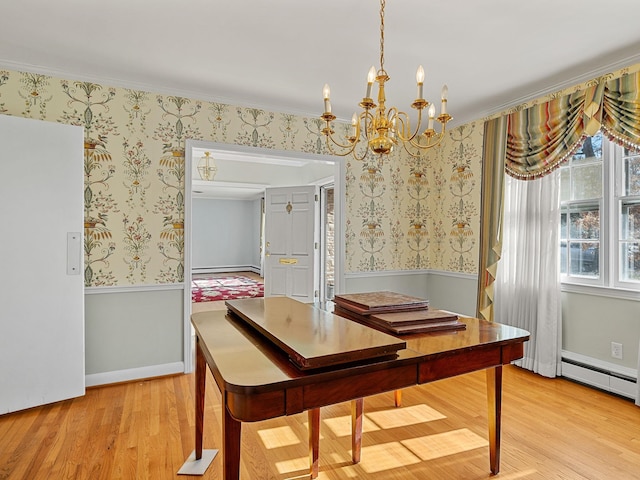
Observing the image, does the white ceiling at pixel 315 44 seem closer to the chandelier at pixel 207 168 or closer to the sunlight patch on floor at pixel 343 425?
the sunlight patch on floor at pixel 343 425

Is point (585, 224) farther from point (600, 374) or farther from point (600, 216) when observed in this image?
point (600, 374)

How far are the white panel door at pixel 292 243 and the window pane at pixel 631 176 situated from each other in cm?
352

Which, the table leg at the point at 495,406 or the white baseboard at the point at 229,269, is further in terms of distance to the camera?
the white baseboard at the point at 229,269

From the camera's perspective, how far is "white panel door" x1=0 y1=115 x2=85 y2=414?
8.30ft

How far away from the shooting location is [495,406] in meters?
1.77

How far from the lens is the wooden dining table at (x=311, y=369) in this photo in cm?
102

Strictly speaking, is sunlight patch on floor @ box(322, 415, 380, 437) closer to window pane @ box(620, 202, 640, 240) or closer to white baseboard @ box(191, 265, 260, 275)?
window pane @ box(620, 202, 640, 240)

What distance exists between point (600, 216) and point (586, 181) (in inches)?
12.0

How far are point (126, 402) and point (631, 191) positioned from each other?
3.98 metres

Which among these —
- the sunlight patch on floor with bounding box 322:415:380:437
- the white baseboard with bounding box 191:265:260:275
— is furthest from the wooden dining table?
the white baseboard with bounding box 191:265:260:275

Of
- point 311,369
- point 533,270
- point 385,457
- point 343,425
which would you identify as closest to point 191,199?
point 343,425

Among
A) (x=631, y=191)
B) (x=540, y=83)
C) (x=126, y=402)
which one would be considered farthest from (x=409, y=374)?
(x=540, y=83)

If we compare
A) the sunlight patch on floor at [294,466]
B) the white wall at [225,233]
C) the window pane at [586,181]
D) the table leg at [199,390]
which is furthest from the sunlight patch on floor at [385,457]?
the white wall at [225,233]

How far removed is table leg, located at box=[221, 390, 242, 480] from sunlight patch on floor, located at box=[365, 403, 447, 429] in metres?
1.51
